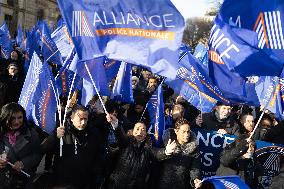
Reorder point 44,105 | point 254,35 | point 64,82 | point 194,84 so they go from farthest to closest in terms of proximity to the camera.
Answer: point 64,82
point 194,84
point 44,105
point 254,35

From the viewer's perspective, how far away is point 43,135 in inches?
205

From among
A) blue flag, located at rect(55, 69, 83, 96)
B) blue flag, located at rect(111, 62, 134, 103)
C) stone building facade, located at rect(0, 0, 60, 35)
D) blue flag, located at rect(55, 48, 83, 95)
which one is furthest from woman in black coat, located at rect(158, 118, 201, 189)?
stone building facade, located at rect(0, 0, 60, 35)

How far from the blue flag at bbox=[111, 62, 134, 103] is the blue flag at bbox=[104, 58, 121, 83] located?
0.55 meters

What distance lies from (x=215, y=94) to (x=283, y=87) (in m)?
0.93

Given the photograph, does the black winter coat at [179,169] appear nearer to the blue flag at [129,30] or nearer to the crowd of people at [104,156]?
the crowd of people at [104,156]

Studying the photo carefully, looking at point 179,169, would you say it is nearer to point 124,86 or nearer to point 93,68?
point 93,68

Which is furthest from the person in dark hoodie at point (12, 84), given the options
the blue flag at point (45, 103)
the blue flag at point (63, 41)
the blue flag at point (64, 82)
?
the blue flag at point (45, 103)

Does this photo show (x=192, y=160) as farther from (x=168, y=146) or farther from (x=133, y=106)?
(x=133, y=106)

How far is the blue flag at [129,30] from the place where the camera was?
4.16 meters

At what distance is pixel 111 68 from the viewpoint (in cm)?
712

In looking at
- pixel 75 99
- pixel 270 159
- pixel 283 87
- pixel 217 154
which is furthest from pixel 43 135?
pixel 283 87

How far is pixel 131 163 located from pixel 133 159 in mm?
47

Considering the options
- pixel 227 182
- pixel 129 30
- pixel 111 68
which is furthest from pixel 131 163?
pixel 111 68

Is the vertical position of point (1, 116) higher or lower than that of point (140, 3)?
lower
